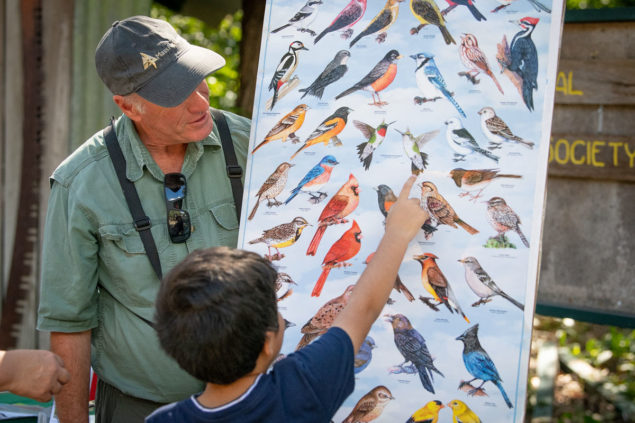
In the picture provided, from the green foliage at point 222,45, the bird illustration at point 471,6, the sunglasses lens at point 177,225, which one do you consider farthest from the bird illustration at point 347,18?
the green foliage at point 222,45

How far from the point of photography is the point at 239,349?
1303mm

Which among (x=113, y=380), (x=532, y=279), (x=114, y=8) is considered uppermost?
(x=114, y=8)

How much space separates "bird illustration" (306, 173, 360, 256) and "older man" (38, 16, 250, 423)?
27cm

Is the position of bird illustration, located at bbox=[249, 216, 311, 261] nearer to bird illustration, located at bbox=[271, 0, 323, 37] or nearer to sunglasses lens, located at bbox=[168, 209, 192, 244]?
sunglasses lens, located at bbox=[168, 209, 192, 244]

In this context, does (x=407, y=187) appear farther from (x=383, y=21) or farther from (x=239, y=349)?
(x=239, y=349)

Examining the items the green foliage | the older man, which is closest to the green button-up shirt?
the older man

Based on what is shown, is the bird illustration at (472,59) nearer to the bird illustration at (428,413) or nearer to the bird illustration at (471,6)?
the bird illustration at (471,6)

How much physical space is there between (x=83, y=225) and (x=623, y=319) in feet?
7.40

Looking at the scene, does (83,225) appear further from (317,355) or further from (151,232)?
(317,355)

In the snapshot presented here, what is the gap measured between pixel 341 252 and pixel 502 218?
43 cm

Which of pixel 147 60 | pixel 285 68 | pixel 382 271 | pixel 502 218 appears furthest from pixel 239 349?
pixel 285 68

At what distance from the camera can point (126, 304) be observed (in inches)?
71.9

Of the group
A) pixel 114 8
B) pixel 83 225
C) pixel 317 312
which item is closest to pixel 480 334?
pixel 317 312

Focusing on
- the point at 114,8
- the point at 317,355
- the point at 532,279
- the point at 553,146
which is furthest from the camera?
the point at 114,8
